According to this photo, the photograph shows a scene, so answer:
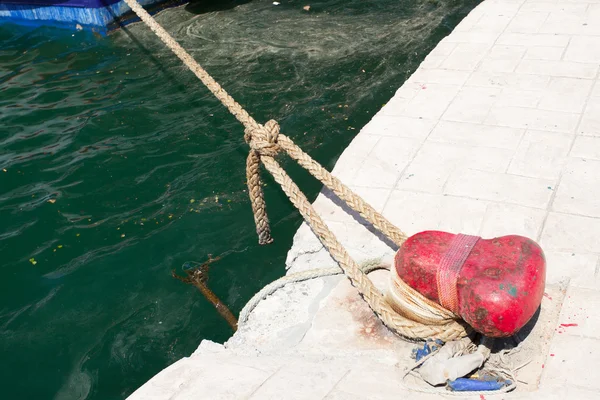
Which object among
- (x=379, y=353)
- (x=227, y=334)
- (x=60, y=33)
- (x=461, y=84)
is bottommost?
(x=227, y=334)

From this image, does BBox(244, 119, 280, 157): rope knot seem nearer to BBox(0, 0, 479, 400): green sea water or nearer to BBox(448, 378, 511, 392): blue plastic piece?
BBox(0, 0, 479, 400): green sea water

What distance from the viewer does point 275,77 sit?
8547 millimetres

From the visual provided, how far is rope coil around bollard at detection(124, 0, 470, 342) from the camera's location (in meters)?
3.69

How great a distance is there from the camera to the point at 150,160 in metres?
6.98

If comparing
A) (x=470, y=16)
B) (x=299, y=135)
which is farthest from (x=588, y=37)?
(x=299, y=135)

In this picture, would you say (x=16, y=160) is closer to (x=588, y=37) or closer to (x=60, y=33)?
(x=60, y=33)

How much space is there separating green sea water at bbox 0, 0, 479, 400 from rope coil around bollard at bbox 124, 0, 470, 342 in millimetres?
898

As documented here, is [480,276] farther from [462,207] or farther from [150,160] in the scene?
[150,160]

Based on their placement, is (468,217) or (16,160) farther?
(16,160)

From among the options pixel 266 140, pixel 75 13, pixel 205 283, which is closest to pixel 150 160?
pixel 205 283

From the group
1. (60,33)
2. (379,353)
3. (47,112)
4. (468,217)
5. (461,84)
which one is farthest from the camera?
(60,33)

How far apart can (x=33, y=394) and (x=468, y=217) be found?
3.48 meters

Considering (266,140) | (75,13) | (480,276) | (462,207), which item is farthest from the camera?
(75,13)

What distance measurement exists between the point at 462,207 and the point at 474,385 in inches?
74.2
